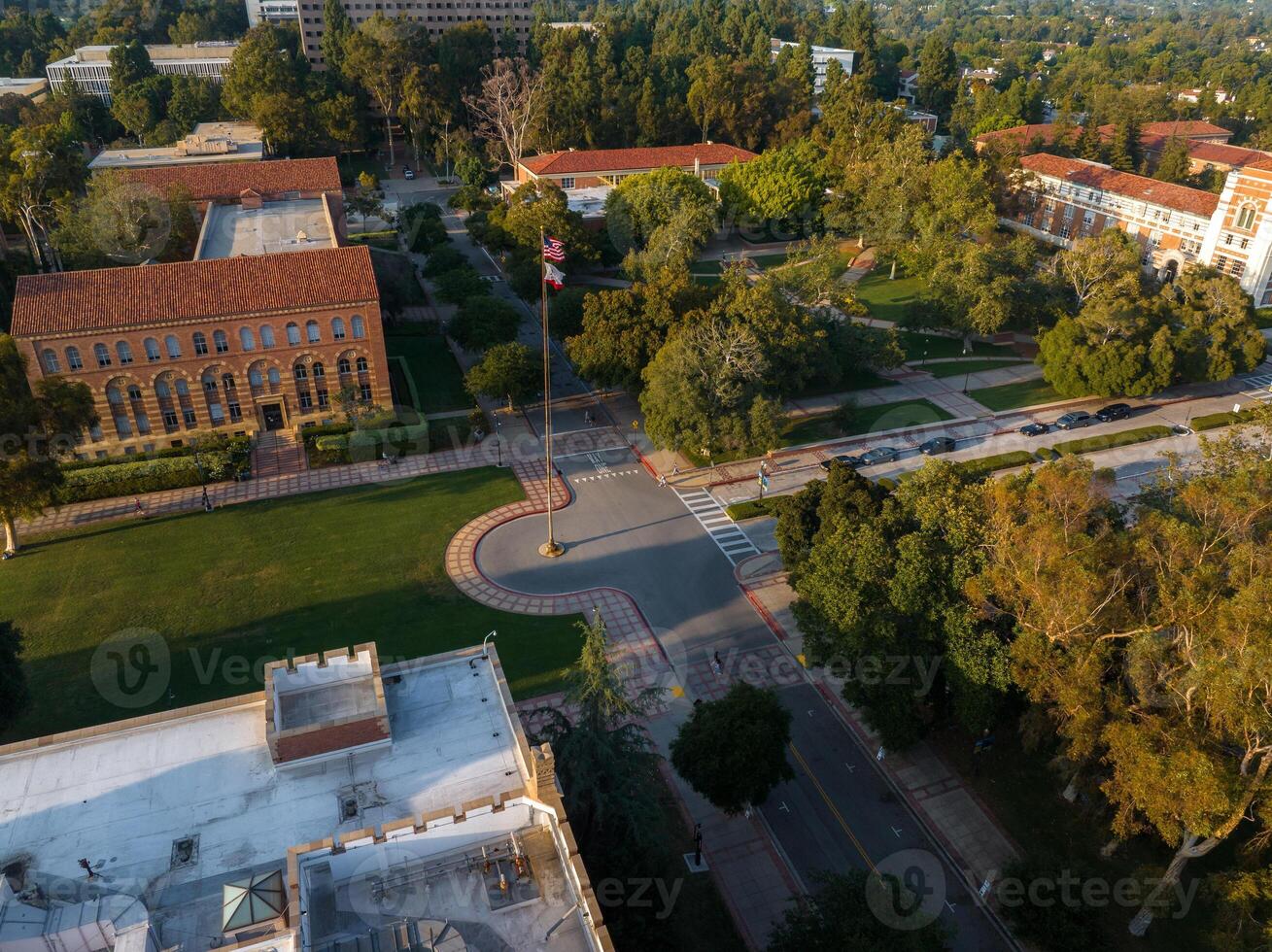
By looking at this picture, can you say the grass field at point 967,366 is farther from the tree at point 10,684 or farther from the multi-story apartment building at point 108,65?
the multi-story apartment building at point 108,65

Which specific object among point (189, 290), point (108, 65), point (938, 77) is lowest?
point (189, 290)

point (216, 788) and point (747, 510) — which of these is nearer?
point (216, 788)

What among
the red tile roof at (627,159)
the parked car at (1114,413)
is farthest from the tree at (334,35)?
the parked car at (1114,413)

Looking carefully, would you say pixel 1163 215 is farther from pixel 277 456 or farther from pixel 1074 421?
pixel 277 456

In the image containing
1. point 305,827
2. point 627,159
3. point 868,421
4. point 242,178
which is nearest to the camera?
point 305,827

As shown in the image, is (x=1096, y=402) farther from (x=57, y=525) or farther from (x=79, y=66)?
(x=79, y=66)

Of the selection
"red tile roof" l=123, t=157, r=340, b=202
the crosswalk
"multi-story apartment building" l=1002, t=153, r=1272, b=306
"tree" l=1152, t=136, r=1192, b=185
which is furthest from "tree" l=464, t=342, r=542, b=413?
"tree" l=1152, t=136, r=1192, b=185

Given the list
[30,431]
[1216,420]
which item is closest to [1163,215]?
[1216,420]

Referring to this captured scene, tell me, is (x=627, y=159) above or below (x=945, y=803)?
above

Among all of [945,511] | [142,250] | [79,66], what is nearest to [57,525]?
[142,250]
